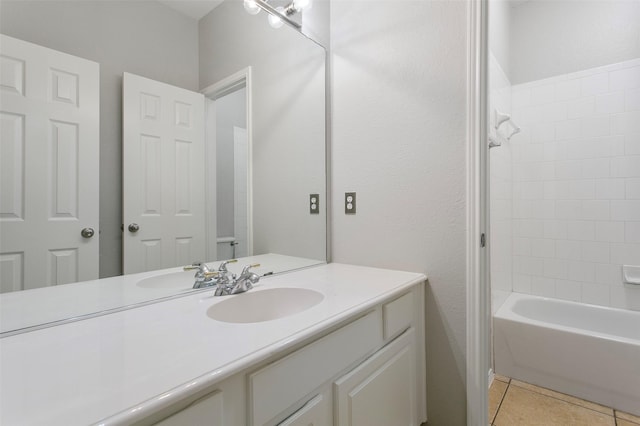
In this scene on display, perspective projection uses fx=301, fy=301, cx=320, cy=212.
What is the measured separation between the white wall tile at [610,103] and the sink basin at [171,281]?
9.04 ft

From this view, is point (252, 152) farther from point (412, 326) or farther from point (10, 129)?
point (412, 326)

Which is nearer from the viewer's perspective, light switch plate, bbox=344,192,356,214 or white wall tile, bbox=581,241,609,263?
light switch plate, bbox=344,192,356,214

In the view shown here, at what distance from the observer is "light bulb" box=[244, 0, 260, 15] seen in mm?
1284

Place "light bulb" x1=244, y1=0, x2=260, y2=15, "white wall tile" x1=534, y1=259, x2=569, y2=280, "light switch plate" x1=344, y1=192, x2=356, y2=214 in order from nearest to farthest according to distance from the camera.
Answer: "light bulb" x1=244, y1=0, x2=260, y2=15 < "light switch plate" x1=344, y1=192, x2=356, y2=214 < "white wall tile" x1=534, y1=259, x2=569, y2=280

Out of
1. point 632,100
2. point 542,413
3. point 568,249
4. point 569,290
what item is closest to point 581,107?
point 632,100

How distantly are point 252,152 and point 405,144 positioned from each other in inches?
26.8

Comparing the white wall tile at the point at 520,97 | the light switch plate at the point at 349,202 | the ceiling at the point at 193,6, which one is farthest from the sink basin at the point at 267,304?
the white wall tile at the point at 520,97

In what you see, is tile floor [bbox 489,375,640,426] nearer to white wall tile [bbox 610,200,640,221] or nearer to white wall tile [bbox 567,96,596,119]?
white wall tile [bbox 610,200,640,221]

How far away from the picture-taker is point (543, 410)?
1.56 meters

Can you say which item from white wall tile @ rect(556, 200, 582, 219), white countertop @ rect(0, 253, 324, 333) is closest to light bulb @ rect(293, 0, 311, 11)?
white countertop @ rect(0, 253, 324, 333)

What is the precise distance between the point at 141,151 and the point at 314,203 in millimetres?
863

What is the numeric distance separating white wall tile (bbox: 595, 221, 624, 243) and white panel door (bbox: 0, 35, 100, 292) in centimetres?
282

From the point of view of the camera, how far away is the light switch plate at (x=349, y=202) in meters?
1.52

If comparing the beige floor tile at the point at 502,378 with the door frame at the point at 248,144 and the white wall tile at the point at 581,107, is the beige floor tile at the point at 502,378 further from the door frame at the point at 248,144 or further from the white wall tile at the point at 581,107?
the white wall tile at the point at 581,107
